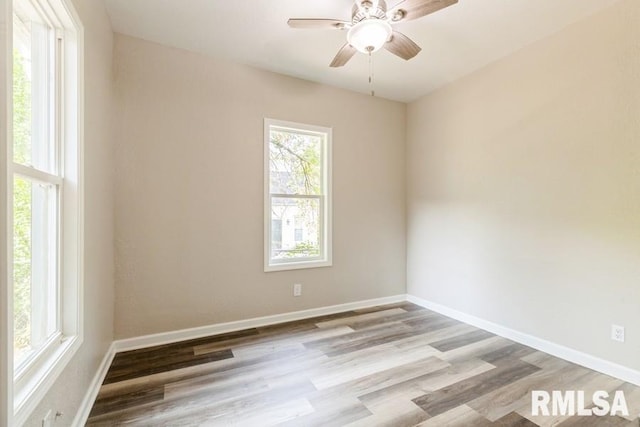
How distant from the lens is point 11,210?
1.02m

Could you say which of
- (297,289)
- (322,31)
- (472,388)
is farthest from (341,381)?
(322,31)

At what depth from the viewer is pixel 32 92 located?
1423 mm

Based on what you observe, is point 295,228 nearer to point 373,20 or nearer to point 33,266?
point 373,20

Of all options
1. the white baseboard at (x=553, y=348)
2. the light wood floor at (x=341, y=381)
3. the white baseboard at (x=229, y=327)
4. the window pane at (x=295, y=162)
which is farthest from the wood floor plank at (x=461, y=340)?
the window pane at (x=295, y=162)

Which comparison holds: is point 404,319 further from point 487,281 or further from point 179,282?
point 179,282

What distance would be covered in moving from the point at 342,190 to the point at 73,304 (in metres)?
2.76

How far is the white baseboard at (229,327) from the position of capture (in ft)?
8.80

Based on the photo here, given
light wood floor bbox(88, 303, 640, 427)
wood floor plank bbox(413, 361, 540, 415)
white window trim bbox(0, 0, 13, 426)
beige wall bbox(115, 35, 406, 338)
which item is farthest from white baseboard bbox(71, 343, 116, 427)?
wood floor plank bbox(413, 361, 540, 415)

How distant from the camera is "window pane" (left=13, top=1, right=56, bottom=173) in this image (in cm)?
129

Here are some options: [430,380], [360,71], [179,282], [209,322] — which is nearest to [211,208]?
[179,282]

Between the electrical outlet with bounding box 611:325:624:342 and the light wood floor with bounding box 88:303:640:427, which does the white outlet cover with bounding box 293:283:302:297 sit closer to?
the light wood floor with bounding box 88:303:640:427

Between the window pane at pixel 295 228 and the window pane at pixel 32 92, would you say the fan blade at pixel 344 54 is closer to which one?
the window pane at pixel 295 228

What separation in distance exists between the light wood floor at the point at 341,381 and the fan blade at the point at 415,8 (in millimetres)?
2501

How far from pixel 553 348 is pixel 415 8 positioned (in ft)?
9.68
